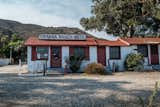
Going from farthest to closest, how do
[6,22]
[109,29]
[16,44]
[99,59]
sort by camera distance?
[6,22] → [16,44] → [109,29] → [99,59]

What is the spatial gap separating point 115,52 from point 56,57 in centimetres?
575

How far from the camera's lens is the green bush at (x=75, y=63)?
71.4 feet

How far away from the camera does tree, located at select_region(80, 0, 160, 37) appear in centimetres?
2523

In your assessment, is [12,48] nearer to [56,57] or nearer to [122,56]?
[56,57]

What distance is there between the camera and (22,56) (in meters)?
46.3

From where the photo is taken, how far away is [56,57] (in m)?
22.2

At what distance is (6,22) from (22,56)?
33704mm

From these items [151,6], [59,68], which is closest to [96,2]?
[151,6]

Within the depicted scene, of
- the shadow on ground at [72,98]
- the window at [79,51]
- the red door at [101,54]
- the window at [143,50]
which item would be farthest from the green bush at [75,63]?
the shadow on ground at [72,98]

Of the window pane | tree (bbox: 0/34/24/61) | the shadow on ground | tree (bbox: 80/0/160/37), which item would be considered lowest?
the shadow on ground

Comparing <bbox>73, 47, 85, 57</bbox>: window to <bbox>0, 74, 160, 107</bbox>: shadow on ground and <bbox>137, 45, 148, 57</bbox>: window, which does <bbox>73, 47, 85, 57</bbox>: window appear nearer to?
<bbox>137, 45, 148, 57</bbox>: window

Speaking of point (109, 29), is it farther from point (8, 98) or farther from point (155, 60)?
point (8, 98)

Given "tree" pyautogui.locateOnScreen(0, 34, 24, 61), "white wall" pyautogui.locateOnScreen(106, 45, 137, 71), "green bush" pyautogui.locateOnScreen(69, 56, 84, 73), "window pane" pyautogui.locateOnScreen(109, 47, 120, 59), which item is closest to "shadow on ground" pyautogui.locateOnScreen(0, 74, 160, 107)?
"green bush" pyautogui.locateOnScreen(69, 56, 84, 73)

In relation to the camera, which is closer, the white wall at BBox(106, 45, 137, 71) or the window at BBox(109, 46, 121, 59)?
the white wall at BBox(106, 45, 137, 71)
